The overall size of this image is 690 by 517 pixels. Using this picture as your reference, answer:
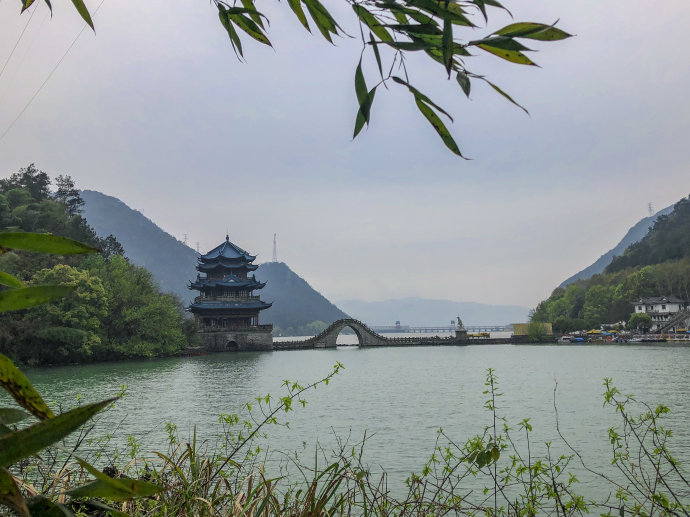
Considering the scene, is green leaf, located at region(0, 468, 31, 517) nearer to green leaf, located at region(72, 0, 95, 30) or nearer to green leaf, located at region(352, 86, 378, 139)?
green leaf, located at region(352, 86, 378, 139)

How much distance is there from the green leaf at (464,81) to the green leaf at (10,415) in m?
0.92

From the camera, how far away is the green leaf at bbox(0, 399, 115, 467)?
668 mm

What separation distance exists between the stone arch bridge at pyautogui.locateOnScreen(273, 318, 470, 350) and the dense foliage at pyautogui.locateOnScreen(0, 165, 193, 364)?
1417 centimetres

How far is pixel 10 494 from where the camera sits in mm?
678

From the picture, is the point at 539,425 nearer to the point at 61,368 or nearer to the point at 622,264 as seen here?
the point at 61,368

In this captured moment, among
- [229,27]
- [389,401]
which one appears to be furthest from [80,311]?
[229,27]

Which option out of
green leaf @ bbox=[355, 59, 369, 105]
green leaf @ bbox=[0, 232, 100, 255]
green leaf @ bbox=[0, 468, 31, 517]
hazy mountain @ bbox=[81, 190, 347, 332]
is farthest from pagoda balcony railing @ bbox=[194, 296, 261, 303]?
hazy mountain @ bbox=[81, 190, 347, 332]

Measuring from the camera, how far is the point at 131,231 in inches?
7052

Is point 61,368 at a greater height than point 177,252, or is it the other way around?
point 177,252

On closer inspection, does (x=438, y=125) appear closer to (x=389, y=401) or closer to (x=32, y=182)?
(x=389, y=401)

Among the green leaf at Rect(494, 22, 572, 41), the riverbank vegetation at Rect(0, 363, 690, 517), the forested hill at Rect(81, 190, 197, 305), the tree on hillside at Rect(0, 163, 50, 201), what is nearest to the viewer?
the green leaf at Rect(494, 22, 572, 41)

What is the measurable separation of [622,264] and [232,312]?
2146 inches

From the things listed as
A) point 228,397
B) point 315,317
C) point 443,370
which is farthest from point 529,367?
point 315,317

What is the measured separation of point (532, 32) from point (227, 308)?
150 ft
